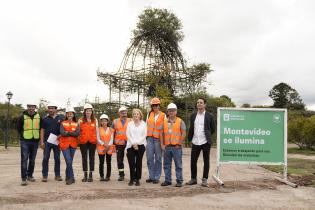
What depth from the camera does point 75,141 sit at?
31.0ft

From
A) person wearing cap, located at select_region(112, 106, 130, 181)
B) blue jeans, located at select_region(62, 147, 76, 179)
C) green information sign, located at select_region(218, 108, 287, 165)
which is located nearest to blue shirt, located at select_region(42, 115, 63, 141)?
blue jeans, located at select_region(62, 147, 76, 179)

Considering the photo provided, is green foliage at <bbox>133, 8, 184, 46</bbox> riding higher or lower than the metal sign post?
higher

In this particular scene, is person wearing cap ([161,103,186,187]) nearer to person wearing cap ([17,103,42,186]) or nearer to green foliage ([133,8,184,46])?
person wearing cap ([17,103,42,186])

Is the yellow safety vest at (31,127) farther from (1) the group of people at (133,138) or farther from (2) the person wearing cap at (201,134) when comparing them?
(2) the person wearing cap at (201,134)

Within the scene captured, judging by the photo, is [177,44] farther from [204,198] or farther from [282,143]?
[204,198]

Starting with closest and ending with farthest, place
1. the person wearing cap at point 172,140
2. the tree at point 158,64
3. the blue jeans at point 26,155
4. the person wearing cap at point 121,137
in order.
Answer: the blue jeans at point 26,155, the person wearing cap at point 172,140, the person wearing cap at point 121,137, the tree at point 158,64

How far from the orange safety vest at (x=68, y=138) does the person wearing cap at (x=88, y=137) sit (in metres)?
0.19

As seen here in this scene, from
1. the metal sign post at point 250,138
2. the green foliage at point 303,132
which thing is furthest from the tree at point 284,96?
the metal sign post at point 250,138

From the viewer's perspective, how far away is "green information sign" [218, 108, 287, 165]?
32.8 feet

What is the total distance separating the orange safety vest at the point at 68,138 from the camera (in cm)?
927

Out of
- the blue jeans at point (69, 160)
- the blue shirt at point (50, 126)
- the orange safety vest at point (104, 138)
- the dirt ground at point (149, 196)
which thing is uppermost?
the blue shirt at point (50, 126)

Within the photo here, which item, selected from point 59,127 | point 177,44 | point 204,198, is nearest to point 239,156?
point 204,198

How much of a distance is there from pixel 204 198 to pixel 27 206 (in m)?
3.15

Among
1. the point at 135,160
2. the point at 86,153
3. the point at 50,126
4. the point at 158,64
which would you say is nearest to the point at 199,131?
the point at 135,160
